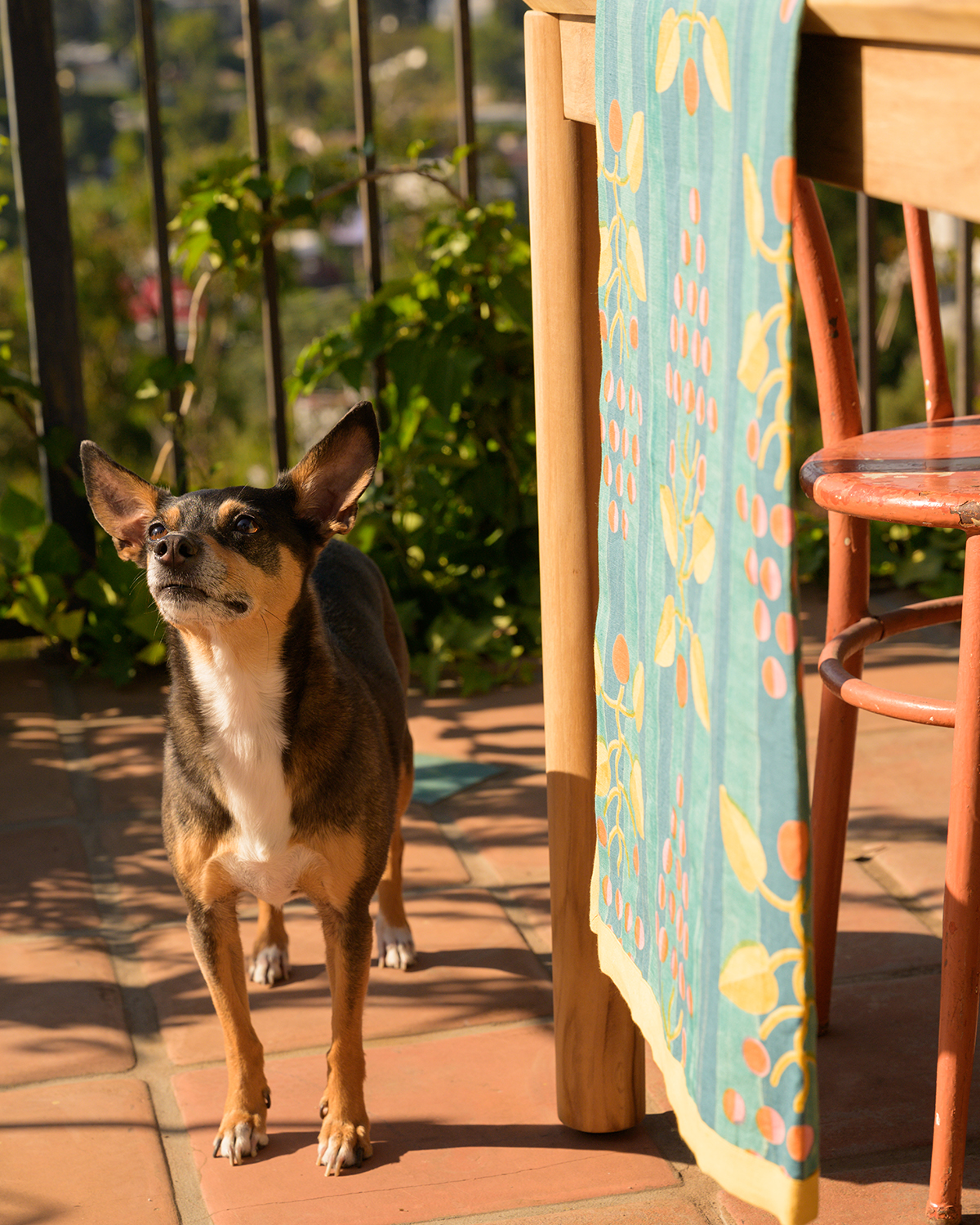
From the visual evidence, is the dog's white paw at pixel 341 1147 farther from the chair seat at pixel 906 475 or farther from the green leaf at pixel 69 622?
the green leaf at pixel 69 622

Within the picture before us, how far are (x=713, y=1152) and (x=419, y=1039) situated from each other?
125 cm

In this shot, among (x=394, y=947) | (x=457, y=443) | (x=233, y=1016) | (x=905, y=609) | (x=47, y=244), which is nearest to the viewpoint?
(x=233, y=1016)

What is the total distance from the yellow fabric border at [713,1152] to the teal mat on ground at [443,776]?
5.82 feet

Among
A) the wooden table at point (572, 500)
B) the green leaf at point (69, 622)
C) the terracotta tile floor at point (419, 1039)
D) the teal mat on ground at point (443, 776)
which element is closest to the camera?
the wooden table at point (572, 500)

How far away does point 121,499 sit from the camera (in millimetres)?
2502

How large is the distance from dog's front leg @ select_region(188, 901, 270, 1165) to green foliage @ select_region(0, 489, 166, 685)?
2.12m

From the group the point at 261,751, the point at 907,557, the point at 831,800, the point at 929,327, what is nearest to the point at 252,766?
the point at 261,751

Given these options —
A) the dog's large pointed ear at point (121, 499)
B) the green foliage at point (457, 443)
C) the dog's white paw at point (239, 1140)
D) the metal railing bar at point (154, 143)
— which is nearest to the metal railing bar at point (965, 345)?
the green foliage at point (457, 443)

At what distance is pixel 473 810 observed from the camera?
3568mm

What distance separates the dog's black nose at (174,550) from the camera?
223 cm

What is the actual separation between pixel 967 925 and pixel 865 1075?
2.03 ft

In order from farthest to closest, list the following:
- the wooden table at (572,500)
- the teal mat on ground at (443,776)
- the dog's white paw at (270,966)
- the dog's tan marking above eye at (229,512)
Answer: the teal mat on ground at (443,776) → the dog's white paw at (270,966) → the dog's tan marking above eye at (229,512) → the wooden table at (572,500)

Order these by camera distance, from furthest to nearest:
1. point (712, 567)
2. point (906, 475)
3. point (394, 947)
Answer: point (394, 947) → point (906, 475) → point (712, 567)

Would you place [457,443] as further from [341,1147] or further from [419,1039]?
[341,1147]
